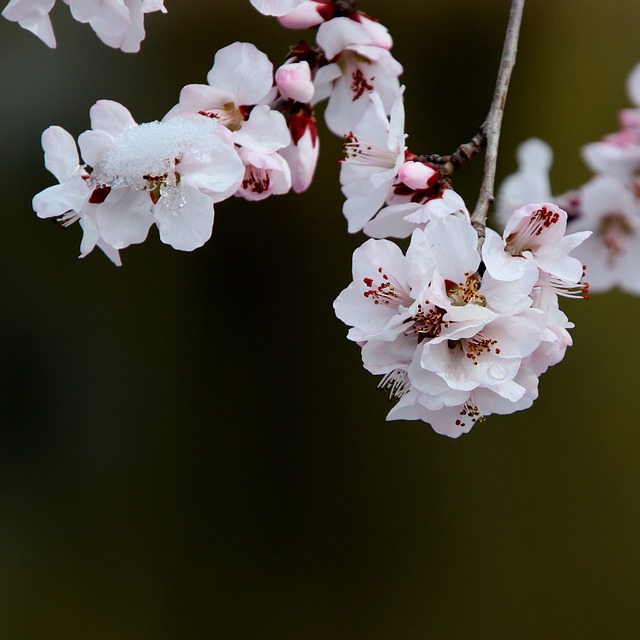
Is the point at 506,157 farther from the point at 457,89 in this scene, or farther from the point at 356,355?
the point at 356,355

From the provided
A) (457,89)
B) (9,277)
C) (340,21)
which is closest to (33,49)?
(9,277)

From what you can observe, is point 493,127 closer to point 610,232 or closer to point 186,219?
point 186,219

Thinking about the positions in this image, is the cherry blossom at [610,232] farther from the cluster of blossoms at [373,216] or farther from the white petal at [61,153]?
the white petal at [61,153]

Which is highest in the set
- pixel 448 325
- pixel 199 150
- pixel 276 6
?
pixel 276 6

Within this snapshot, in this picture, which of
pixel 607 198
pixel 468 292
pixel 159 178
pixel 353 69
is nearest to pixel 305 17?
pixel 353 69

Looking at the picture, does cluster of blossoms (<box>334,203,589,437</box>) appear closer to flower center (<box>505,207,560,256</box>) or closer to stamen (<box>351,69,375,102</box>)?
flower center (<box>505,207,560,256</box>)

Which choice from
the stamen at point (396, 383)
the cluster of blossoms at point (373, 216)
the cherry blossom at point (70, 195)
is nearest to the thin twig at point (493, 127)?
the cluster of blossoms at point (373, 216)
